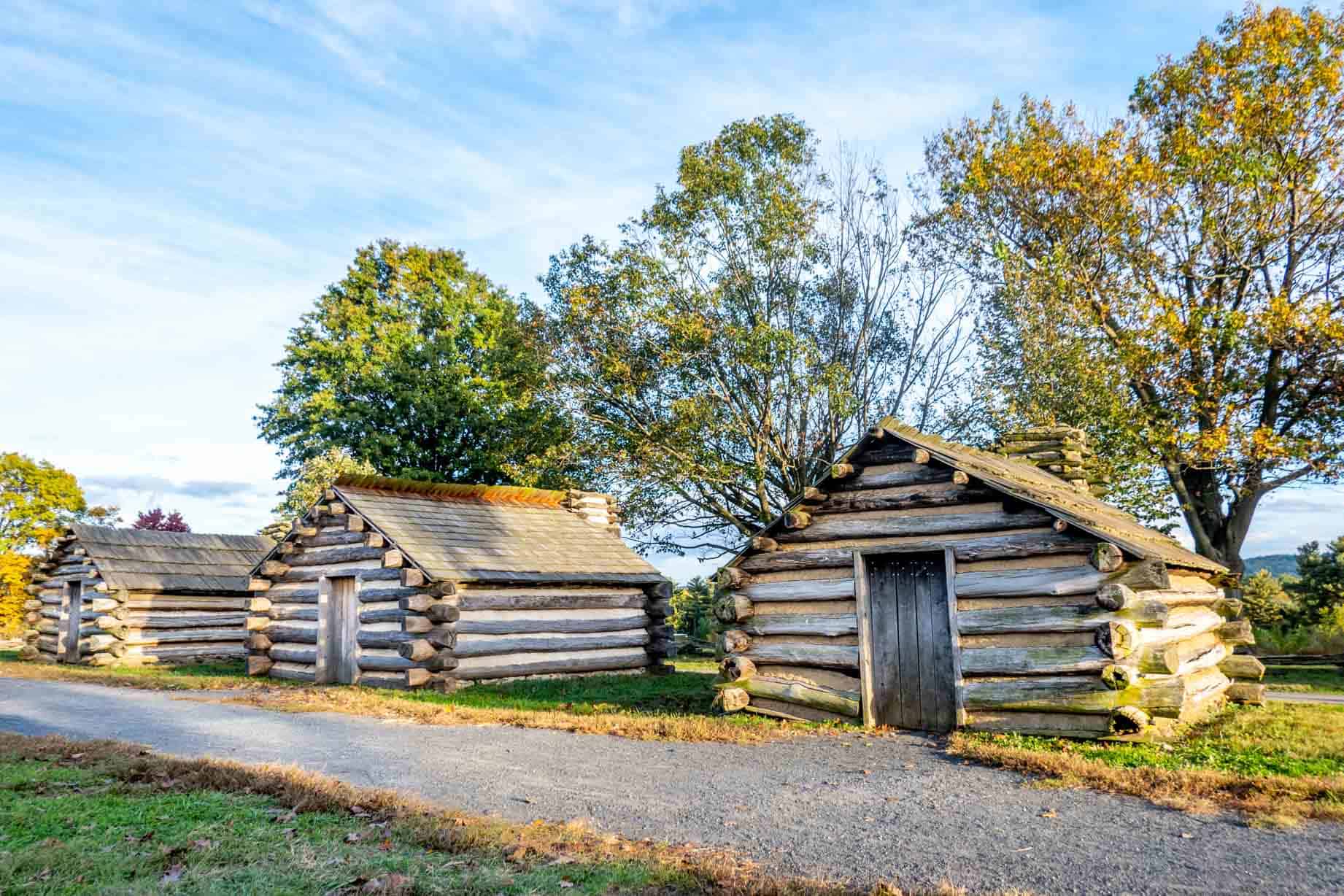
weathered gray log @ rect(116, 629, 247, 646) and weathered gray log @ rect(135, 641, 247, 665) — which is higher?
weathered gray log @ rect(116, 629, 247, 646)

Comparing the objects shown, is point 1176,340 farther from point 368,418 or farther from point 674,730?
point 368,418

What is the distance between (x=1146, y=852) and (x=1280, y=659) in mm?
21003

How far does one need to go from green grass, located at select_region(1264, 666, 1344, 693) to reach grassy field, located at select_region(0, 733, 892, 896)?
16.7m

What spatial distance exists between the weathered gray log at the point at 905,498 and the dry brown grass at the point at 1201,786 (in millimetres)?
3346

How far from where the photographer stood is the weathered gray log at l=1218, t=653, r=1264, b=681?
48.4ft

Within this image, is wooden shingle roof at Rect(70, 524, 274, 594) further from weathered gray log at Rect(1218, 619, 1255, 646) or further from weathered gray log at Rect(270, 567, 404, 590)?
weathered gray log at Rect(1218, 619, 1255, 646)

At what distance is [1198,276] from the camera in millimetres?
22094

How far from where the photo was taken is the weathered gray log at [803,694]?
11.6 m

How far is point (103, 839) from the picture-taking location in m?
5.62

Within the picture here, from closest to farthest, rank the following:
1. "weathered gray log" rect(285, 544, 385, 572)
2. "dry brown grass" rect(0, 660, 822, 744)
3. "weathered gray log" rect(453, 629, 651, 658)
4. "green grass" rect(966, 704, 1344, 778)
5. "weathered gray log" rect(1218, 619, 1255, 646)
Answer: "green grass" rect(966, 704, 1344, 778) → "dry brown grass" rect(0, 660, 822, 744) → "weathered gray log" rect(1218, 619, 1255, 646) → "weathered gray log" rect(453, 629, 651, 658) → "weathered gray log" rect(285, 544, 385, 572)

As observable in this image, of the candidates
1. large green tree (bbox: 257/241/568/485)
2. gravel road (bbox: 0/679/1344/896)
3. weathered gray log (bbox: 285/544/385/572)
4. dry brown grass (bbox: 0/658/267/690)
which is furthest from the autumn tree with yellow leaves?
gravel road (bbox: 0/679/1344/896)

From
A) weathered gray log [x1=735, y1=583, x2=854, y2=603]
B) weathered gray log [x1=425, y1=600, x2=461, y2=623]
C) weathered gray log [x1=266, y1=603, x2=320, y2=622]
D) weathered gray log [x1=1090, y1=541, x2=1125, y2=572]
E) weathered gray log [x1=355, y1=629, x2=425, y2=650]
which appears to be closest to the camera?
weathered gray log [x1=1090, y1=541, x2=1125, y2=572]

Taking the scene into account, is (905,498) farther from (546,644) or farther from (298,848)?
(546,644)

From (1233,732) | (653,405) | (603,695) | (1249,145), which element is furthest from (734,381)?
(1233,732)
